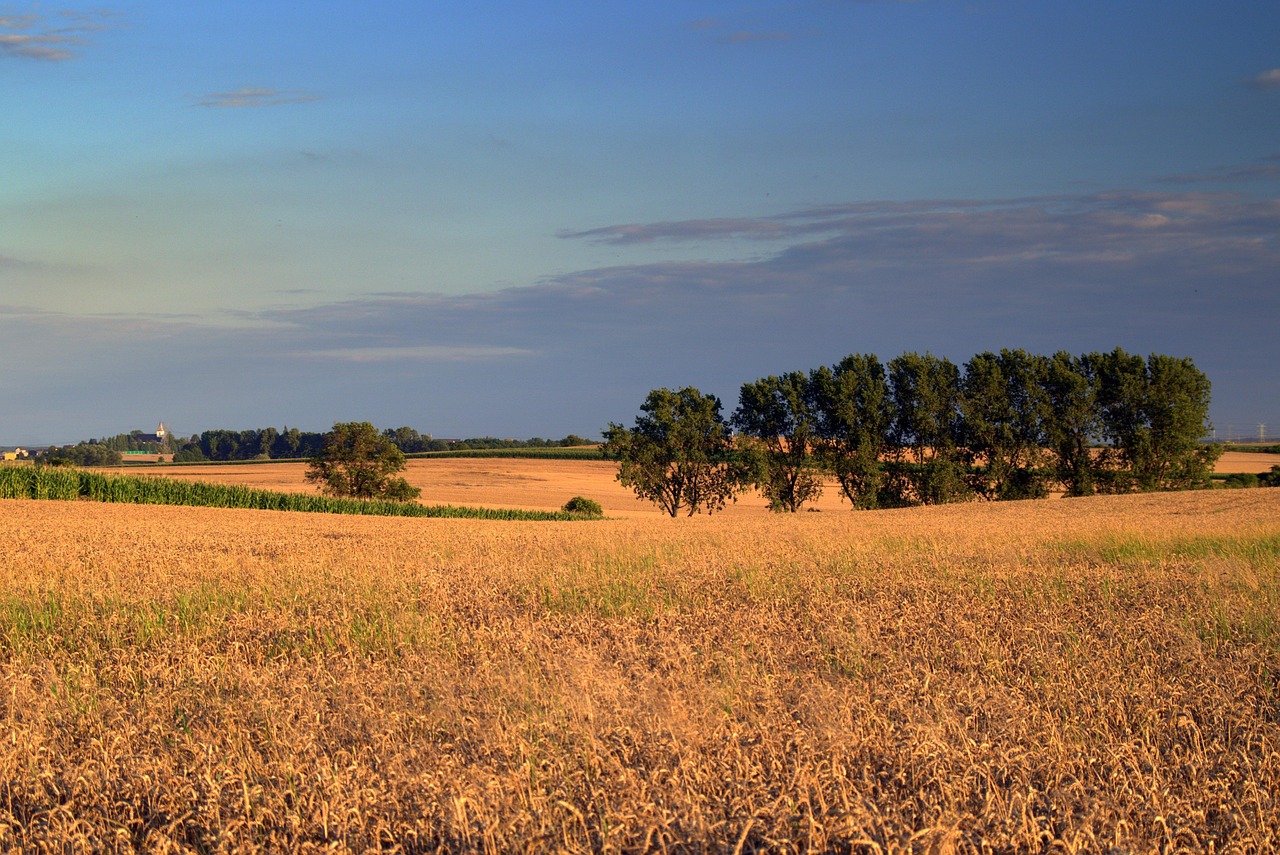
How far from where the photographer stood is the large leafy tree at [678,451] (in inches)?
2526

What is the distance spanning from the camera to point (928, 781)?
3.59m

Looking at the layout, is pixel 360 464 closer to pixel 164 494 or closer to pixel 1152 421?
pixel 164 494

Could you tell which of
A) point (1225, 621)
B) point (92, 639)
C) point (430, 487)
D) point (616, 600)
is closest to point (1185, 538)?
point (1225, 621)

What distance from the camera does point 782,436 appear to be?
A: 6512cm

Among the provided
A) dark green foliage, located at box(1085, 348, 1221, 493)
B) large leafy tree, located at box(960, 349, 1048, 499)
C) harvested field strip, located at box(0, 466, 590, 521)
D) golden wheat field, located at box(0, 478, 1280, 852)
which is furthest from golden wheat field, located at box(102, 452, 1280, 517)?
golden wheat field, located at box(0, 478, 1280, 852)

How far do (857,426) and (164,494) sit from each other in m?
41.0

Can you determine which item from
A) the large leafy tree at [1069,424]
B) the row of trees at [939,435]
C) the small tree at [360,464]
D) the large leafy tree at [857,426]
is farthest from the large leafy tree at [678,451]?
the large leafy tree at [1069,424]

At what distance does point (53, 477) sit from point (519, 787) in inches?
1709

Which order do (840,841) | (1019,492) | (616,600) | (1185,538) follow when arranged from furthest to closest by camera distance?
1. (1019,492)
2. (1185,538)
3. (616,600)
4. (840,841)

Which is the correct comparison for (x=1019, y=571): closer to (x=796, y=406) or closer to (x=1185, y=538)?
(x=1185, y=538)

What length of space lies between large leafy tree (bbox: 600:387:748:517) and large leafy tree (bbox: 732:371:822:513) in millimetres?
2183

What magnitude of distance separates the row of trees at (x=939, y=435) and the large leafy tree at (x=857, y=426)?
0.30 ft

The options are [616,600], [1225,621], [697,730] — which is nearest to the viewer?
[697,730]

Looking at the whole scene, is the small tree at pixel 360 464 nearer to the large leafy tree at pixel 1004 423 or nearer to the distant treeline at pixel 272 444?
the large leafy tree at pixel 1004 423
